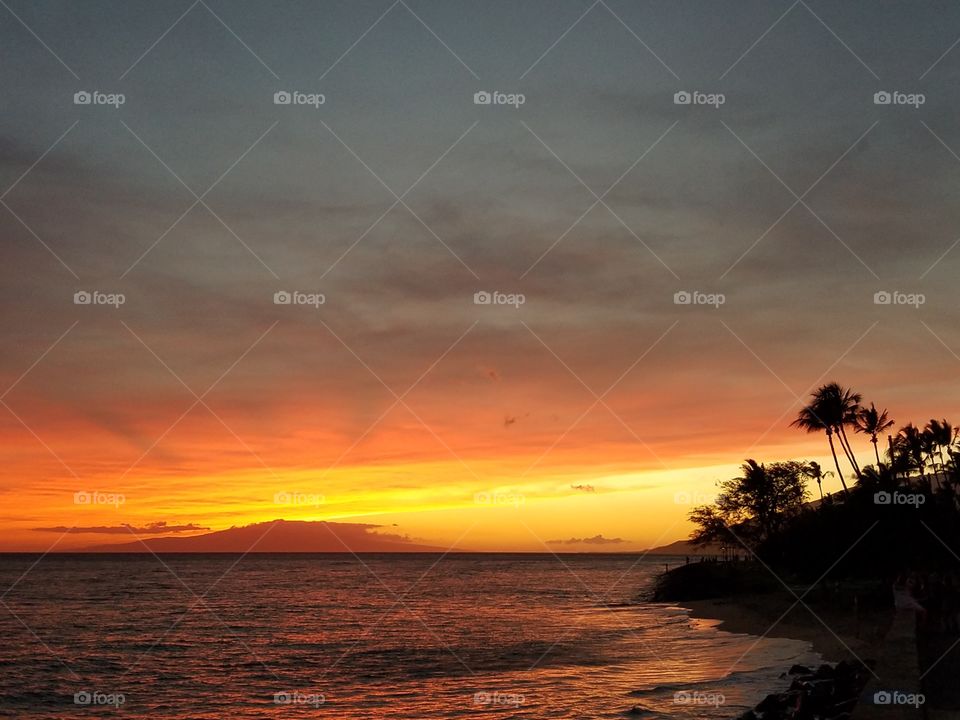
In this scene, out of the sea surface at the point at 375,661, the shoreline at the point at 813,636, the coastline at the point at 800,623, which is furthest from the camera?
the coastline at the point at 800,623

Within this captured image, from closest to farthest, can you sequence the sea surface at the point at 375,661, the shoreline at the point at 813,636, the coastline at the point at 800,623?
the shoreline at the point at 813,636
the sea surface at the point at 375,661
the coastline at the point at 800,623

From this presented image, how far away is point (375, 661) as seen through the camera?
4756cm

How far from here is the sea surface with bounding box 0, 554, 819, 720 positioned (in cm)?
3338

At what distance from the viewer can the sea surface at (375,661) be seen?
109 ft

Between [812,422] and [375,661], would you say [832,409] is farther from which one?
[375,661]

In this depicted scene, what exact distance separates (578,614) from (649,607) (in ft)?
29.1

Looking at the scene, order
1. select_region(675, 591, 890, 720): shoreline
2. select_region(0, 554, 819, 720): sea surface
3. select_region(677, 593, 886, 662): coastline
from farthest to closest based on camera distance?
select_region(677, 593, 886, 662): coastline → select_region(0, 554, 819, 720): sea surface → select_region(675, 591, 890, 720): shoreline

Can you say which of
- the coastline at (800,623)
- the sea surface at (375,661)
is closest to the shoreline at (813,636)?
the coastline at (800,623)

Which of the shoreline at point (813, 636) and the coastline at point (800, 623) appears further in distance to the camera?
the coastline at point (800, 623)

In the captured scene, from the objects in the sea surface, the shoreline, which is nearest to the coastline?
the shoreline

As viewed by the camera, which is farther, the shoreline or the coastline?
the coastline

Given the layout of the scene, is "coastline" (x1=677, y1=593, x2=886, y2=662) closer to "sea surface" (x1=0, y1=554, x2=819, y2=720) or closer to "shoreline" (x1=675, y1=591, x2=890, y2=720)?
"shoreline" (x1=675, y1=591, x2=890, y2=720)

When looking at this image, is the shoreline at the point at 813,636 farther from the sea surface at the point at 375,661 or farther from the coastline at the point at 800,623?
the sea surface at the point at 375,661

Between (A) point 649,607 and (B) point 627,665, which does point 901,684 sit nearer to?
(B) point 627,665
